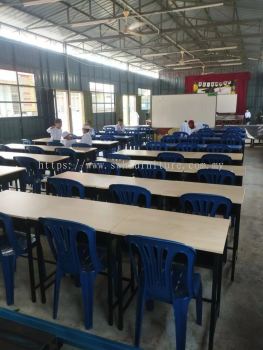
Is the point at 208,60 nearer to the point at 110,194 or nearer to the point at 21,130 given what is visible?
the point at 21,130

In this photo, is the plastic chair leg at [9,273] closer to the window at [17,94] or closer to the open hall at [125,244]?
the open hall at [125,244]

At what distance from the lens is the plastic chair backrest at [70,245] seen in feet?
6.66

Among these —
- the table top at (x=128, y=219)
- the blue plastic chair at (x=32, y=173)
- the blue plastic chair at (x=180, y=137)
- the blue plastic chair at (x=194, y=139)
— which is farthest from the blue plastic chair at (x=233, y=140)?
the table top at (x=128, y=219)

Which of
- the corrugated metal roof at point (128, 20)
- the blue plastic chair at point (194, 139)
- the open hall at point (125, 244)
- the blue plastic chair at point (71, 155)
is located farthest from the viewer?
the corrugated metal roof at point (128, 20)

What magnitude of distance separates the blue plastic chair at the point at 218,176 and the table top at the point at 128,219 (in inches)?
59.5

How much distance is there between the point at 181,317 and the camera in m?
1.84

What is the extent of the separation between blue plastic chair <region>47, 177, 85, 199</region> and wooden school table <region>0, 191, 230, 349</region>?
456 mm

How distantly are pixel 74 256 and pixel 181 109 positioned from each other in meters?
9.52

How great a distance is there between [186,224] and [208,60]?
18.0m

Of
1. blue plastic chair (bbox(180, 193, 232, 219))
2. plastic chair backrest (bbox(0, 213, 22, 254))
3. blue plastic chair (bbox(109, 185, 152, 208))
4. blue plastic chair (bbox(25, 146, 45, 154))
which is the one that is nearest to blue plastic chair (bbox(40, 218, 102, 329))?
plastic chair backrest (bbox(0, 213, 22, 254))

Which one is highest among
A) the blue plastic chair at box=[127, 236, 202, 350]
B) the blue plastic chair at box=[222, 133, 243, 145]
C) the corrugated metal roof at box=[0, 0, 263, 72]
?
the corrugated metal roof at box=[0, 0, 263, 72]

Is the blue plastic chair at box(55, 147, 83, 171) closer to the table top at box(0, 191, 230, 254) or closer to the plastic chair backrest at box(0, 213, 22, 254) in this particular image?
the table top at box(0, 191, 230, 254)

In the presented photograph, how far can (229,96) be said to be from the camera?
57.3ft

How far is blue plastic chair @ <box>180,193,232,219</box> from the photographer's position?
8.50 feet
